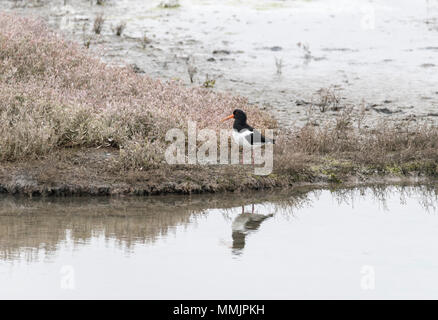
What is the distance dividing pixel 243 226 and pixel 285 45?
1455 centimetres

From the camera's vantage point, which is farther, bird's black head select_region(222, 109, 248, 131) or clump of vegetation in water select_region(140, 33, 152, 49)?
clump of vegetation in water select_region(140, 33, 152, 49)

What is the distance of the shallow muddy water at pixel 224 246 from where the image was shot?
8.87m

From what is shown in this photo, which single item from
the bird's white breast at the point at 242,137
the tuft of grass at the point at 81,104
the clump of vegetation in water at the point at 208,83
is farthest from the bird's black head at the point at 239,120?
the clump of vegetation in water at the point at 208,83

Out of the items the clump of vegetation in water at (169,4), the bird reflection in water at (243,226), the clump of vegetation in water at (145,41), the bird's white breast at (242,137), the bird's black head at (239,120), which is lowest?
the bird reflection in water at (243,226)

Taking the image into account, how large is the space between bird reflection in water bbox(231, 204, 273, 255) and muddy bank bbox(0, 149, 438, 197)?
119cm

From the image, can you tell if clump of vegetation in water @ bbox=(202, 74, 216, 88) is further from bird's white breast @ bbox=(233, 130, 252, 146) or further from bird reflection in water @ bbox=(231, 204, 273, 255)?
bird reflection in water @ bbox=(231, 204, 273, 255)

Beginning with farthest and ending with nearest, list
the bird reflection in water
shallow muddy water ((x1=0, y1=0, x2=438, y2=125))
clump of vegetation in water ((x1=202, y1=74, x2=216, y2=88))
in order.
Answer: shallow muddy water ((x1=0, y1=0, x2=438, y2=125)), clump of vegetation in water ((x1=202, y1=74, x2=216, y2=88)), the bird reflection in water

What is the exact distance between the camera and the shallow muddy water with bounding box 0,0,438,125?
20.4 m

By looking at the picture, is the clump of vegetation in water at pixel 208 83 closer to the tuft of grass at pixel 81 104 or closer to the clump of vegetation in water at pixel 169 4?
the tuft of grass at pixel 81 104

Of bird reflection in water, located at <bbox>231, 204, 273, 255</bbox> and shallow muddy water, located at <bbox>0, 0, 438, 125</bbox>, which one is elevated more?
shallow muddy water, located at <bbox>0, 0, 438, 125</bbox>

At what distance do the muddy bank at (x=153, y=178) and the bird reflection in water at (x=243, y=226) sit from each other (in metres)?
1.19

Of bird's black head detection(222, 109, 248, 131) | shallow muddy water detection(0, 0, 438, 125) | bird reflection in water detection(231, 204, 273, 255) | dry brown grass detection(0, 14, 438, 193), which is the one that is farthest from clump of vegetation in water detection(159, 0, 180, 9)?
bird reflection in water detection(231, 204, 273, 255)

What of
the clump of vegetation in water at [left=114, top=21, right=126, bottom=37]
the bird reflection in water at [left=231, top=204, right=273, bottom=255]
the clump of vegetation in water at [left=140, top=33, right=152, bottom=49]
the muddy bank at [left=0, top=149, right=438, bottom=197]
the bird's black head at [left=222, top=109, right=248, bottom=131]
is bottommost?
the bird reflection in water at [left=231, top=204, right=273, bottom=255]

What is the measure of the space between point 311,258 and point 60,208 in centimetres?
445
